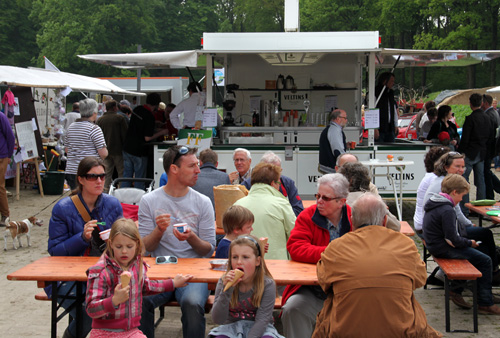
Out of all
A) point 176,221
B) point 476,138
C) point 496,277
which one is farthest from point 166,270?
point 476,138

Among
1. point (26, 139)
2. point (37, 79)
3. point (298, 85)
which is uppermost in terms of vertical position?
point (37, 79)

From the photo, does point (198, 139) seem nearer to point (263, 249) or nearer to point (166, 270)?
point (166, 270)

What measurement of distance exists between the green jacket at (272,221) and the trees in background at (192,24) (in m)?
29.6

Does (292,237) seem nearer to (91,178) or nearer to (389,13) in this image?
(91,178)

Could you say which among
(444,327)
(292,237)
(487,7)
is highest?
(487,7)

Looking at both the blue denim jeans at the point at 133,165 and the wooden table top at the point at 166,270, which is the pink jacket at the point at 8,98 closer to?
the blue denim jeans at the point at 133,165

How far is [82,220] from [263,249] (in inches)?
57.0

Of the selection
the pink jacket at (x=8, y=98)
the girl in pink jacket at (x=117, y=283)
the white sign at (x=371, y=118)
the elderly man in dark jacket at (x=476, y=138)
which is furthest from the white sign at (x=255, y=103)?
the girl in pink jacket at (x=117, y=283)

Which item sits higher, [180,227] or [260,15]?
[260,15]

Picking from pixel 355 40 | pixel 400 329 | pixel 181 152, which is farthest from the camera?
pixel 355 40

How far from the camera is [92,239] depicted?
450 centimetres

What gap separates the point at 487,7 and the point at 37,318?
107 ft

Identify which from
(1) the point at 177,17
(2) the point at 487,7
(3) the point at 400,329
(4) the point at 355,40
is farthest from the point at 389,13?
(3) the point at 400,329

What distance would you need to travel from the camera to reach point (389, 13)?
35438 mm
